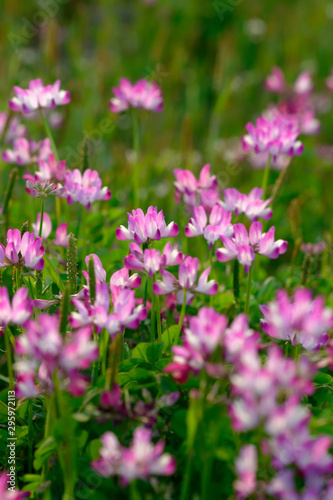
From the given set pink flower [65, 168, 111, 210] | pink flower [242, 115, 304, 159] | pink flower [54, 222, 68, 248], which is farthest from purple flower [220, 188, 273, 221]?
pink flower [54, 222, 68, 248]

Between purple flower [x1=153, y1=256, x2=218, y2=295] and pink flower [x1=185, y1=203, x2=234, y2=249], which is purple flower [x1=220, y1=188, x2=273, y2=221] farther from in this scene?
purple flower [x1=153, y1=256, x2=218, y2=295]

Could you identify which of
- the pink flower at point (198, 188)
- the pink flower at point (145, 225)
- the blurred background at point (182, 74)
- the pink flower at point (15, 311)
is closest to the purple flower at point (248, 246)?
the pink flower at point (145, 225)

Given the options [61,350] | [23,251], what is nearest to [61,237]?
[23,251]

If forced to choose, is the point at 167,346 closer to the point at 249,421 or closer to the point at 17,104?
the point at 249,421

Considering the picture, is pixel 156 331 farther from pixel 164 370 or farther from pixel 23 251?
pixel 23 251

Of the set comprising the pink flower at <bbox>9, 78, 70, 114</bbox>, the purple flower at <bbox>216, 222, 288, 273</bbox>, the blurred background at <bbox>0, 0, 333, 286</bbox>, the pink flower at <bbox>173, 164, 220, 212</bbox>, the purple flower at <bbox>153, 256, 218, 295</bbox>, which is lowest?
the purple flower at <bbox>153, 256, 218, 295</bbox>
